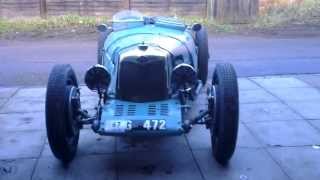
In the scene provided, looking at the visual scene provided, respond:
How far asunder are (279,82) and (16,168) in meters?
4.75

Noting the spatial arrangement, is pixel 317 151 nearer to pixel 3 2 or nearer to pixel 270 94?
pixel 270 94

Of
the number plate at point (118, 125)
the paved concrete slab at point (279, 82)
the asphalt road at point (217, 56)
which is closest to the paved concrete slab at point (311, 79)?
→ the paved concrete slab at point (279, 82)

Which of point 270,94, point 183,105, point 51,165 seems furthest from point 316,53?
point 51,165

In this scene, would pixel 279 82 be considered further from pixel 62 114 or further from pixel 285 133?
pixel 62 114

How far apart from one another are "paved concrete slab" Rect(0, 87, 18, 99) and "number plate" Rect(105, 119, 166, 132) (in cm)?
357

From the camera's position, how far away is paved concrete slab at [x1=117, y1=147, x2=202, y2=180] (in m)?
5.02

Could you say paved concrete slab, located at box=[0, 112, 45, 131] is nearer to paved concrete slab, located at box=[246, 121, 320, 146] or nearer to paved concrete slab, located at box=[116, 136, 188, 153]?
paved concrete slab, located at box=[116, 136, 188, 153]

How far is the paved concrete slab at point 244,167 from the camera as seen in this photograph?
497 cm

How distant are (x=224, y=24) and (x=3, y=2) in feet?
21.8

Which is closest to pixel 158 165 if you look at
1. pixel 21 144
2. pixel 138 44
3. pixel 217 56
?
pixel 138 44

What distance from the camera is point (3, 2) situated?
16.5 m

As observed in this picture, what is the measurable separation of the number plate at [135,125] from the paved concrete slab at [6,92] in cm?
357

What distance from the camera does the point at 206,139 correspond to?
19.5ft

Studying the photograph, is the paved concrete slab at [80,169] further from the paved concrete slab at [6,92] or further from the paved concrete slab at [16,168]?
the paved concrete slab at [6,92]
